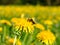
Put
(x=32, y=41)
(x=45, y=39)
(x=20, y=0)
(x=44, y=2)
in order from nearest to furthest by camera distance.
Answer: (x=45, y=39) → (x=32, y=41) → (x=44, y=2) → (x=20, y=0)

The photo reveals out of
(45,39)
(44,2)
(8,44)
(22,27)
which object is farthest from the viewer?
(44,2)

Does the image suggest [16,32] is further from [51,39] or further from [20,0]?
A: [20,0]

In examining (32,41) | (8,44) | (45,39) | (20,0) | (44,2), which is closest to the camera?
(45,39)

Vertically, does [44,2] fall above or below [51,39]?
below

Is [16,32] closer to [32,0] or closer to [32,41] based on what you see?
[32,41]

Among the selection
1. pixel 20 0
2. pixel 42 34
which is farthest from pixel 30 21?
pixel 20 0

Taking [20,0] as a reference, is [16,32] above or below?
above

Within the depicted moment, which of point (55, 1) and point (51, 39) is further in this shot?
point (55, 1)

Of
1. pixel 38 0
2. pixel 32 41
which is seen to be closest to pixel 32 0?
pixel 38 0

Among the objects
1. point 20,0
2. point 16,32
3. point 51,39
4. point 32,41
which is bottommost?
point 20,0
